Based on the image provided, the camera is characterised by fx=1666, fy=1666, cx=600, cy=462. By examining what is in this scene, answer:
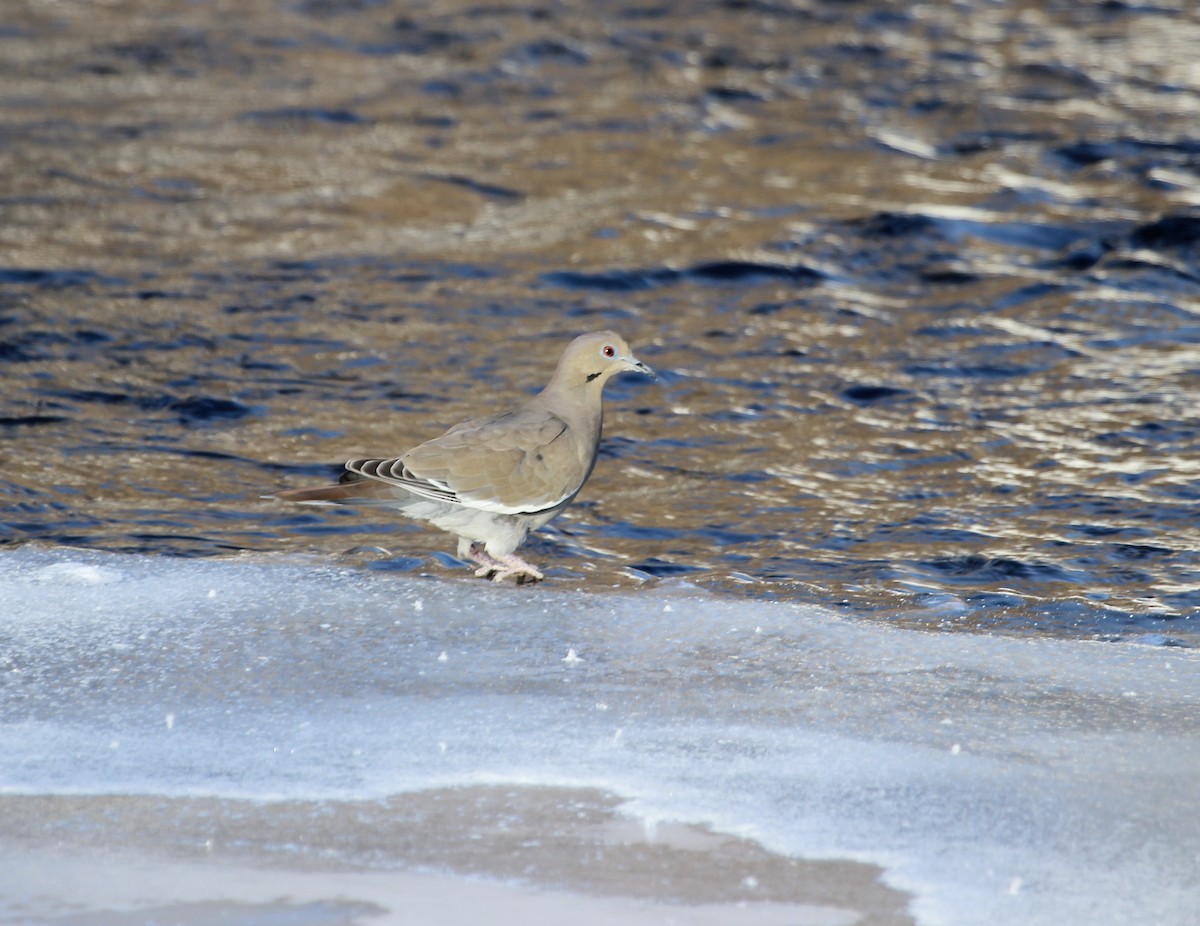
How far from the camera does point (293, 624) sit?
443 centimetres

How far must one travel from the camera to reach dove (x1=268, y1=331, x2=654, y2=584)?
4.92 metres

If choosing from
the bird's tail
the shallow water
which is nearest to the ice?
the bird's tail

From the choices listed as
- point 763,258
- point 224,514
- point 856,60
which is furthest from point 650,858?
point 856,60

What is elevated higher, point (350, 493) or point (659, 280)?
point (659, 280)

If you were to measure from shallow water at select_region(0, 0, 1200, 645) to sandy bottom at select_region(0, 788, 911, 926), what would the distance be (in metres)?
1.92

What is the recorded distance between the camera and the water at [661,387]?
3.63 m

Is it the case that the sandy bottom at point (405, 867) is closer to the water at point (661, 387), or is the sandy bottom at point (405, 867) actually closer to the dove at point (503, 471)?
the water at point (661, 387)

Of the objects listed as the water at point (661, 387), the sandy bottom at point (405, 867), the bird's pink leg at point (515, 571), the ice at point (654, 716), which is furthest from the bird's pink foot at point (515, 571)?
the sandy bottom at point (405, 867)

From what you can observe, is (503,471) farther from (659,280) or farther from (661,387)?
(659,280)

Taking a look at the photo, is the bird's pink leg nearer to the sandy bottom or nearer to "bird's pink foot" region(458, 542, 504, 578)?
"bird's pink foot" region(458, 542, 504, 578)

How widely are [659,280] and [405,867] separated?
21.0 feet

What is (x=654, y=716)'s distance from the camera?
3863 millimetres

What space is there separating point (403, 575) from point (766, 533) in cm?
145

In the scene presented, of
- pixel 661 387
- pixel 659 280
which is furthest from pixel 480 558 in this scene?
pixel 659 280
